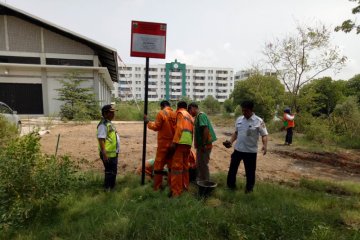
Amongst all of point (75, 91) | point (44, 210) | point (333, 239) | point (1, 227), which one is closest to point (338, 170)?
point (333, 239)

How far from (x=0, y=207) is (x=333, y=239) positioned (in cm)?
373

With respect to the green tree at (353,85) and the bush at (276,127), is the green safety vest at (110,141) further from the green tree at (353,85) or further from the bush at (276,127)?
the green tree at (353,85)

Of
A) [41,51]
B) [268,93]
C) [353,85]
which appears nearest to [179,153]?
[268,93]

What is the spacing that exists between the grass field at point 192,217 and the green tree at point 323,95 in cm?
1201

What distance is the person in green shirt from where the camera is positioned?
4.86 m

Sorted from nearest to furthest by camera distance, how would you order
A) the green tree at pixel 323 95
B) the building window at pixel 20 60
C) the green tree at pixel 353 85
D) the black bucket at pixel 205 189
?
the black bucket at pixel 205 189 → the green tree at pixel 323 95 → the building window at pixel 20 60 → the green tree at pixel 353 85

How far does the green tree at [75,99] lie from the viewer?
1883 centimetres

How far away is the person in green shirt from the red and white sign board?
123 centimetres

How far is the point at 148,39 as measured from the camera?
15.1 feet

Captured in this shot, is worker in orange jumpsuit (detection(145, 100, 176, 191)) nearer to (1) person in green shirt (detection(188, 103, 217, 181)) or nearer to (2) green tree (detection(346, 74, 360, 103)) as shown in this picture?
(1) person in green shirt (detection(188, 103, 217, 181))

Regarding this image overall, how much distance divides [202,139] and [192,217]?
5.90ft

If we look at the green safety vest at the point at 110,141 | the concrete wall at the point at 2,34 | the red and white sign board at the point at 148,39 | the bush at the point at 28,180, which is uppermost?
the concrete wall at the point at 2,34

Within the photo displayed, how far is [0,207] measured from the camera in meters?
3.16

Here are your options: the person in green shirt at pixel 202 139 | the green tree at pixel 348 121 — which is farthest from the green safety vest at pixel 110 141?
the green tree at pixel 348 121
